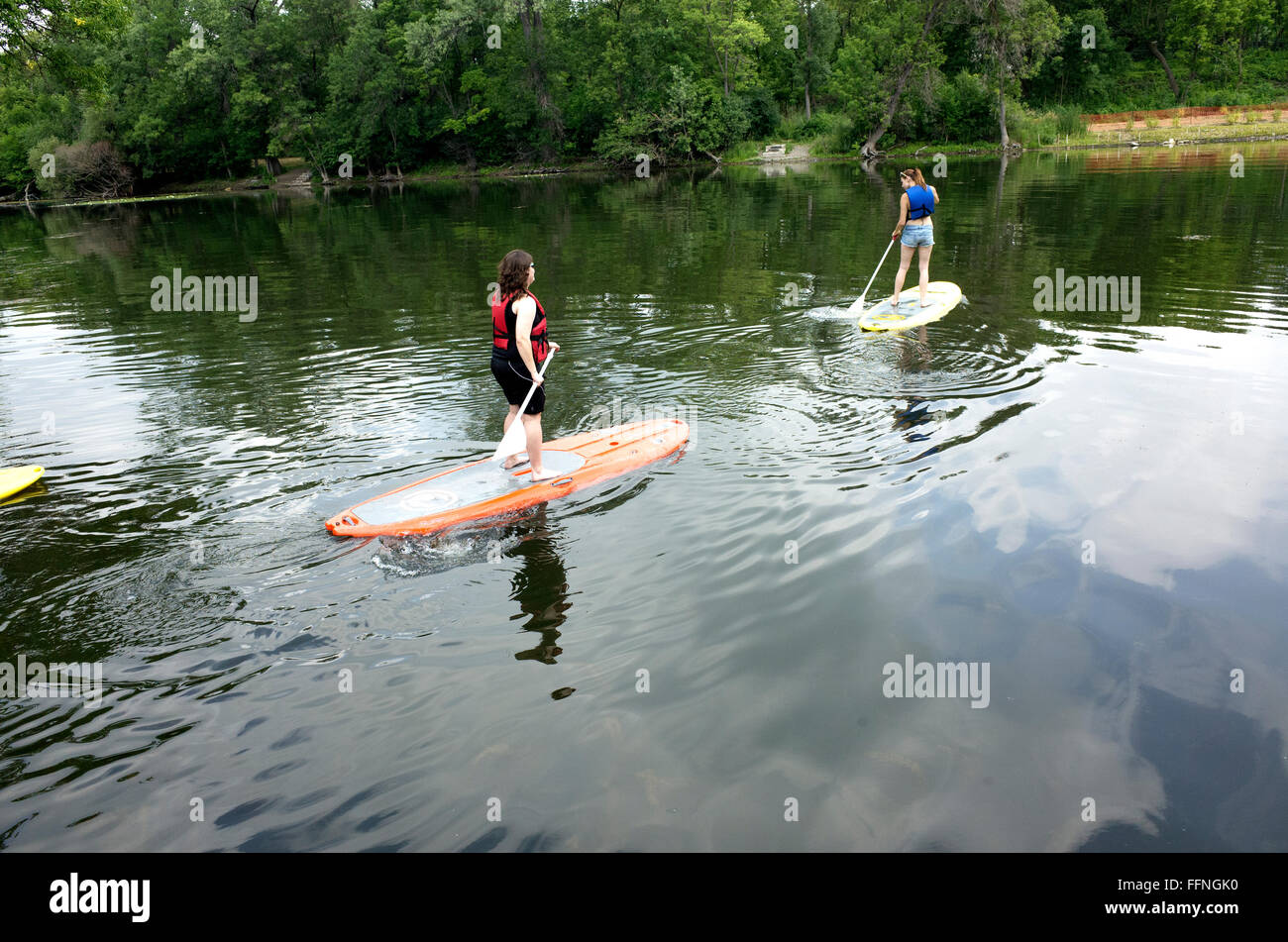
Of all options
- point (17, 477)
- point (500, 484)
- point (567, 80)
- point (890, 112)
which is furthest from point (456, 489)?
point (567, 80)

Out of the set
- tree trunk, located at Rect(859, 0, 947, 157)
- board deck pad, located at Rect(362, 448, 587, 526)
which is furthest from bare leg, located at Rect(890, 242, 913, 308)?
tree trunk, located at Rect(859, 0, 947, 157)

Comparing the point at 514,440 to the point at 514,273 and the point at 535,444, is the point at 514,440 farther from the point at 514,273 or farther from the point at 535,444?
the point at 514,273

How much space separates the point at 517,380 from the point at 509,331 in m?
0.46

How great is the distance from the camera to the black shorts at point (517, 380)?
707 centimetres

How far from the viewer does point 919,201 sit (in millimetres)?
12234

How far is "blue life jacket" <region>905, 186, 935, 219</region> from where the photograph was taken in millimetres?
12219

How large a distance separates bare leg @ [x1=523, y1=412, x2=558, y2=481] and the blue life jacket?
310 inches

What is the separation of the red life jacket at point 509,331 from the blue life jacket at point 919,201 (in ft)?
24.8

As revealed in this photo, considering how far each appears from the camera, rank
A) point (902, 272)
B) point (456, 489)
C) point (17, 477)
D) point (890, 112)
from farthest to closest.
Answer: point (890, 112) → point (902, 272) → point (17, 477) → point (456, 489)

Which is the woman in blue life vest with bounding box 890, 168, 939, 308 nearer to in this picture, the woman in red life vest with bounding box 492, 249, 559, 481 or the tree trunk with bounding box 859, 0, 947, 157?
the woman in red life vest with bounding box 492, 249, 559, 481
